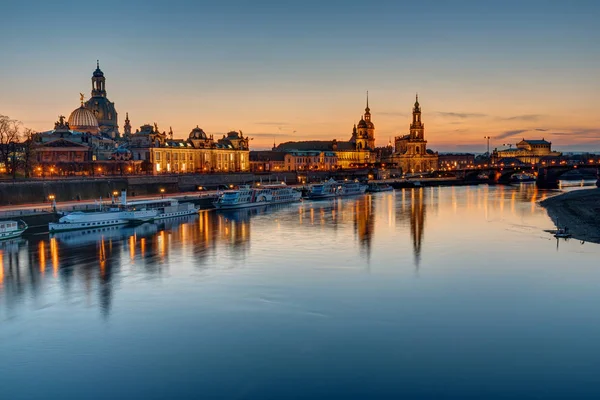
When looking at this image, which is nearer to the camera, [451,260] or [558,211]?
[451,260]

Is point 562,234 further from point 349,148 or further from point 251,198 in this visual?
point 349,148

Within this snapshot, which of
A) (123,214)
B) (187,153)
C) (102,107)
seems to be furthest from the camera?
(102,107)

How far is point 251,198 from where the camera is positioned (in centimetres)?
6819

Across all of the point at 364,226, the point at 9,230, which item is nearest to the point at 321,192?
the point at 364,226

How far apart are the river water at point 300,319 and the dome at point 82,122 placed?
248 feet

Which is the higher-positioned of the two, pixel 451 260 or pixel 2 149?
pixel 2 149

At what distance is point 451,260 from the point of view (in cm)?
3120

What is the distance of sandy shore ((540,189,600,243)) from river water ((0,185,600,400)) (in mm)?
3533

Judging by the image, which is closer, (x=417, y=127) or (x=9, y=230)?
(x=9, y=230)

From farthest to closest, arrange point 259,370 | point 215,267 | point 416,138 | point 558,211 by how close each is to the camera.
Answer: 1. point 416,138
2. point 558,211
3. point 215,267
4. point 259,370

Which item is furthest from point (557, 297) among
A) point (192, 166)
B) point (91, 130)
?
point (91, 130)

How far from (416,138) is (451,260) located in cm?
A: 15594

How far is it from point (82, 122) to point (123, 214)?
67684 millimetres

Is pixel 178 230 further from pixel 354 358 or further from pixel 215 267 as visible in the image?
pixel 354 358
